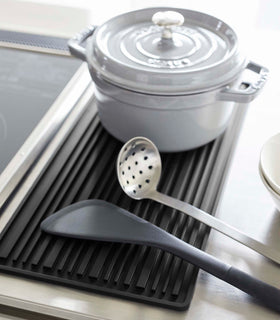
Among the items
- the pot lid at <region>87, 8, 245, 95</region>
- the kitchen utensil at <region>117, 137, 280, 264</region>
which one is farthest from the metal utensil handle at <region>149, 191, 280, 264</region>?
the pot lid at <region>87, 8, 245, 95</region>

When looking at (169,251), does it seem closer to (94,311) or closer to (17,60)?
(94,311)

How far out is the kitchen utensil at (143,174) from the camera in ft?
1.99

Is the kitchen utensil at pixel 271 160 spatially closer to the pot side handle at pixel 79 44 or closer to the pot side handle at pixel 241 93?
the pot side handle at pixel 241 93

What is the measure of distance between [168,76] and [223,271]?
0.23 metres

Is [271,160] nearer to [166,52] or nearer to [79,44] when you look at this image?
[166,52]

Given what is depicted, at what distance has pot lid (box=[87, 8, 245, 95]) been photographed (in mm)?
617

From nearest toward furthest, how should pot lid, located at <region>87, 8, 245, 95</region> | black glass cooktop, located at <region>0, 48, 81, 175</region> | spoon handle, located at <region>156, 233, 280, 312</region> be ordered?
spoon handle, located at <region>156, 233, 280, 312</region> < pot lid, located at <region>87, 8, 245, 95</region> < black glass cooktop, located at <region>0, 48, 81, 175</region>

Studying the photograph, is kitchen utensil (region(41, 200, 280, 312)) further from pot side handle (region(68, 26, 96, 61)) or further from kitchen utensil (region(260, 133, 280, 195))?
pot side handle (region(68, 26, 96, 61))

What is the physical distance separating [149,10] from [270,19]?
137 centimetres

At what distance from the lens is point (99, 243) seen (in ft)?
1.90

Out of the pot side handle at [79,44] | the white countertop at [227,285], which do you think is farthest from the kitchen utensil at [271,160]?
the pot side handle at [79,44]

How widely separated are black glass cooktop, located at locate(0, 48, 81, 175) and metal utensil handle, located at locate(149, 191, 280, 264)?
8.7 inches

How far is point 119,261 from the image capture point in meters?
0.56

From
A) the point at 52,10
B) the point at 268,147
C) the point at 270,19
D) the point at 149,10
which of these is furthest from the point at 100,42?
the point at 270,19
